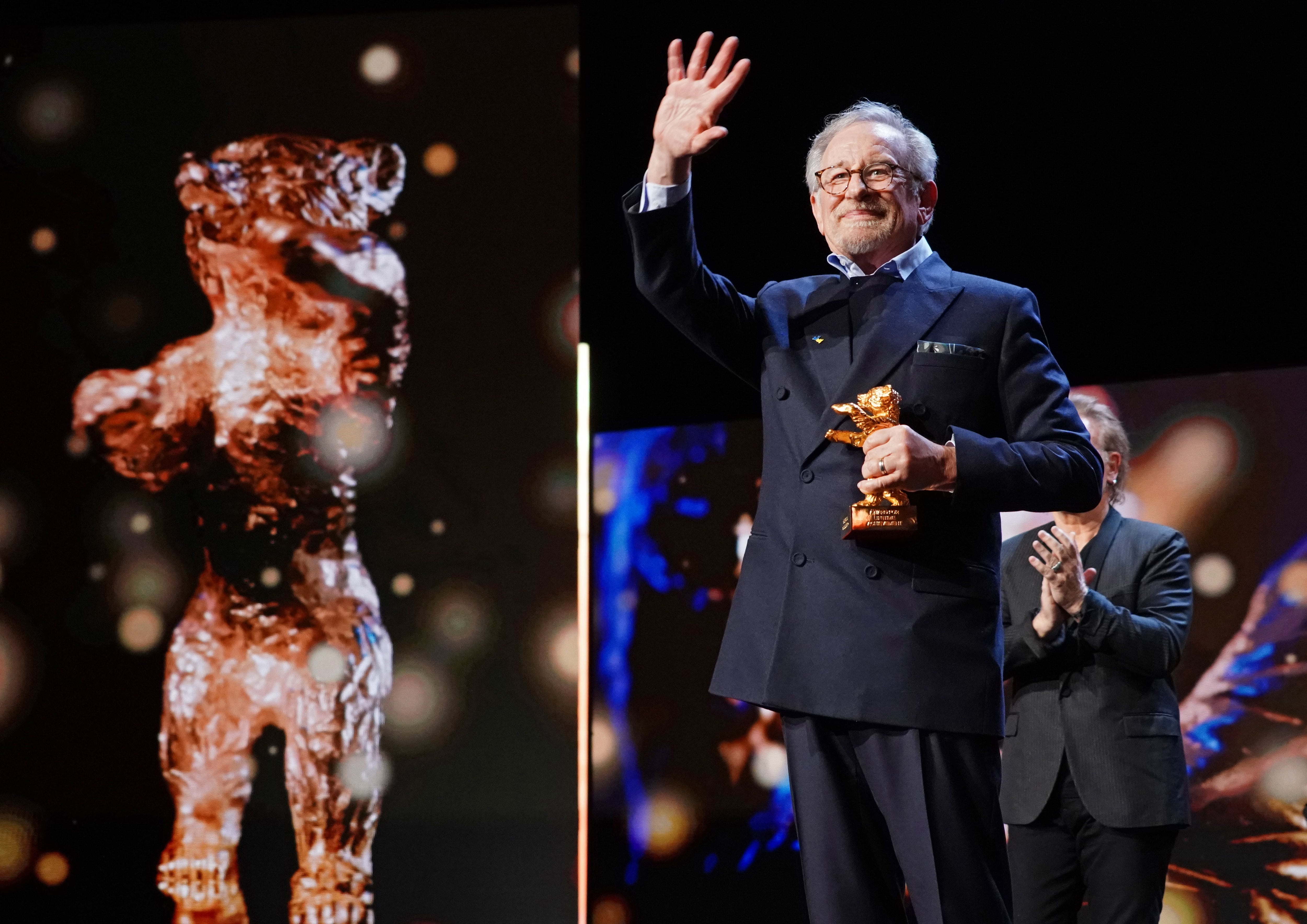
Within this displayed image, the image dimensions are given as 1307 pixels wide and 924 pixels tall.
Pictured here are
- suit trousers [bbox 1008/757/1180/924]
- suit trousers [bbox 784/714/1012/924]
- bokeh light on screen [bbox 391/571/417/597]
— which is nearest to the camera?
suit trousers [bbox 784/714/1012/924]

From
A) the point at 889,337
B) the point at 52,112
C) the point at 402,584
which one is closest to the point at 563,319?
the point at 402,584

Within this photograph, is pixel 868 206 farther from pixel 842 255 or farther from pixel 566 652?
pixel 566 652

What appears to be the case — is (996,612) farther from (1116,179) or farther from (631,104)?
(631,104)

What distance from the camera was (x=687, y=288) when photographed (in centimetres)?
168

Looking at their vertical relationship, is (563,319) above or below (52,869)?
above

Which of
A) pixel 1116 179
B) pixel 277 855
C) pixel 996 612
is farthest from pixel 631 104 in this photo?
pixel 996 612

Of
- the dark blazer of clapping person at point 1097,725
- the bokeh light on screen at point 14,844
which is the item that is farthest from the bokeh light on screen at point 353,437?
the dark blazer of clapping person at point 1097,725

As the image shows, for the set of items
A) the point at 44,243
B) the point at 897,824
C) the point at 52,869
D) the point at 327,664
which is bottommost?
the point at 52,869

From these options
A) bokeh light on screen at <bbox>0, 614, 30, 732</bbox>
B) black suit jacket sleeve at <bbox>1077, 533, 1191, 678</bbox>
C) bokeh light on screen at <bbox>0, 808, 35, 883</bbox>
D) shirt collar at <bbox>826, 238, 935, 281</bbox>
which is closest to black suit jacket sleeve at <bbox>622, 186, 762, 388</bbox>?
shirt collar at <bbox>826, 238, 935, 281</bbox>

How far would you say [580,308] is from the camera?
4.41 m

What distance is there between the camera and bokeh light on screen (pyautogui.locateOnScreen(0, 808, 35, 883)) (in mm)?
3418

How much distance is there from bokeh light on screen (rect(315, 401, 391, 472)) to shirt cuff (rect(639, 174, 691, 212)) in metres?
2.04

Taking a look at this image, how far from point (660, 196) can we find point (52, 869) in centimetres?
292

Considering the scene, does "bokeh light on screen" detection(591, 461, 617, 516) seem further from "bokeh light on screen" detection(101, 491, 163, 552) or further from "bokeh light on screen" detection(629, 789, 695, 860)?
"bokeh light on screen" detection(101, 491, 163, 552)
